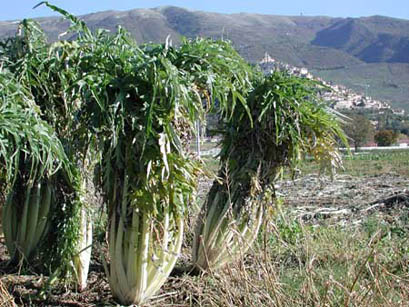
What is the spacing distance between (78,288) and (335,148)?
2.35m

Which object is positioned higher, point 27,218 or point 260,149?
point 260,149

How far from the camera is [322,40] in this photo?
17412 cm

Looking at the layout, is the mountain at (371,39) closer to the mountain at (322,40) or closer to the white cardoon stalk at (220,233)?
the mountain at (322,40)

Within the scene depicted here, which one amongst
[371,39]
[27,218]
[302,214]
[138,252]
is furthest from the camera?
[371,39]

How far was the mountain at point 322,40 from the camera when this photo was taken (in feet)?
299

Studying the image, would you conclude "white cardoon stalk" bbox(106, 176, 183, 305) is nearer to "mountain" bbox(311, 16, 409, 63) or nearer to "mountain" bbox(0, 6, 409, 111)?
"mountain" bbox(0, 6, 409, 111)

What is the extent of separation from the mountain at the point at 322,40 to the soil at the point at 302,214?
142 ft

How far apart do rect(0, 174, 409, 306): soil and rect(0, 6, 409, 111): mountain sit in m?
43.3

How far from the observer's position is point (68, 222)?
15.0ft

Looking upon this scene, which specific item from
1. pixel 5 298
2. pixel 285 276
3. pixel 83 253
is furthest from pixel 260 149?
pixel 5 298

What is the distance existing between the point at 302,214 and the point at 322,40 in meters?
172

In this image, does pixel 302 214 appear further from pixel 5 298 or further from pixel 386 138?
pixel 386 138

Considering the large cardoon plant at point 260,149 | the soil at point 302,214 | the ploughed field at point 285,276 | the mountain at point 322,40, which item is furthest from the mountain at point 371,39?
the large cardoon plant at point 260,149

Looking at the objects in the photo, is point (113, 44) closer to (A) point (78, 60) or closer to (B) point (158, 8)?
(A) point (78, 60)
